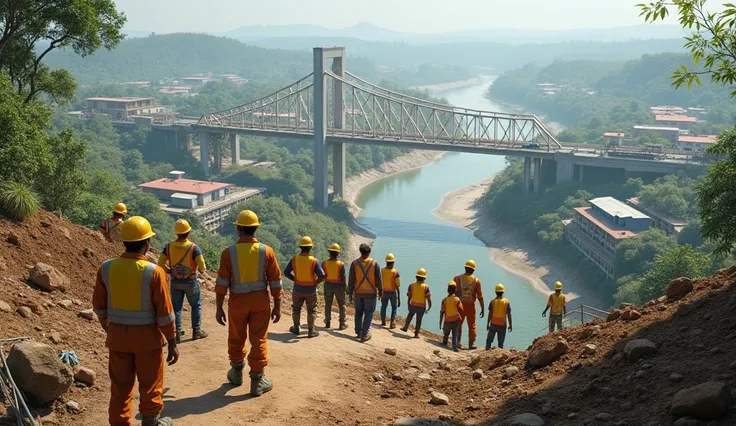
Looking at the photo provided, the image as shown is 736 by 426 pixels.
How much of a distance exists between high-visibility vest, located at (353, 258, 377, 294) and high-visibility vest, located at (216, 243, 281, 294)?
358cm

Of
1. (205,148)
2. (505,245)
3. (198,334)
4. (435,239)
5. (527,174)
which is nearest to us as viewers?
(198,334)

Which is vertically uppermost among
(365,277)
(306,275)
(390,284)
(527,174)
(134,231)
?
(134,231)

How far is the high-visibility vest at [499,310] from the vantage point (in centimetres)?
1276

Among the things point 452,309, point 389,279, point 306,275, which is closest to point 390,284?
point 389,279

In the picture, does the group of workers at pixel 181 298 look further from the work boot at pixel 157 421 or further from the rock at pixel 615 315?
the rock at pixel 615 315

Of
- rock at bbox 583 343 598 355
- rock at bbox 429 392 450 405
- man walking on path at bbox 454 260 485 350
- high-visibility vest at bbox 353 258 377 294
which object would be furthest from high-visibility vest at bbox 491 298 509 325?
rock at bbox 429 392 450 405

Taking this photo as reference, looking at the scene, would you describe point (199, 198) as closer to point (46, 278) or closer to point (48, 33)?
point (48, 33)

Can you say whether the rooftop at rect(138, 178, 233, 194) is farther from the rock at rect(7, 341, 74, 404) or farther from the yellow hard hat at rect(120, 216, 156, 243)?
the yellow hard hat at rect(120, 216, 156, 243)

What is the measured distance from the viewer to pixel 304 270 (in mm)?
10156

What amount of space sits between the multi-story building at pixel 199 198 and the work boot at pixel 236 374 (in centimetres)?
4149

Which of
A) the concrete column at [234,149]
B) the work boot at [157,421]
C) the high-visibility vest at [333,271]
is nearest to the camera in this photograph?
the work boot at [157,421]

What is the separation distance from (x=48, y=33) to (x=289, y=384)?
12.9 m

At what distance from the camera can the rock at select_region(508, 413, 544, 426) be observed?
6.86 m

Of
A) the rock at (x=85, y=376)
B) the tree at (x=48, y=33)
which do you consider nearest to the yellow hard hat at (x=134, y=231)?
the rock at (x=85, y=376)
